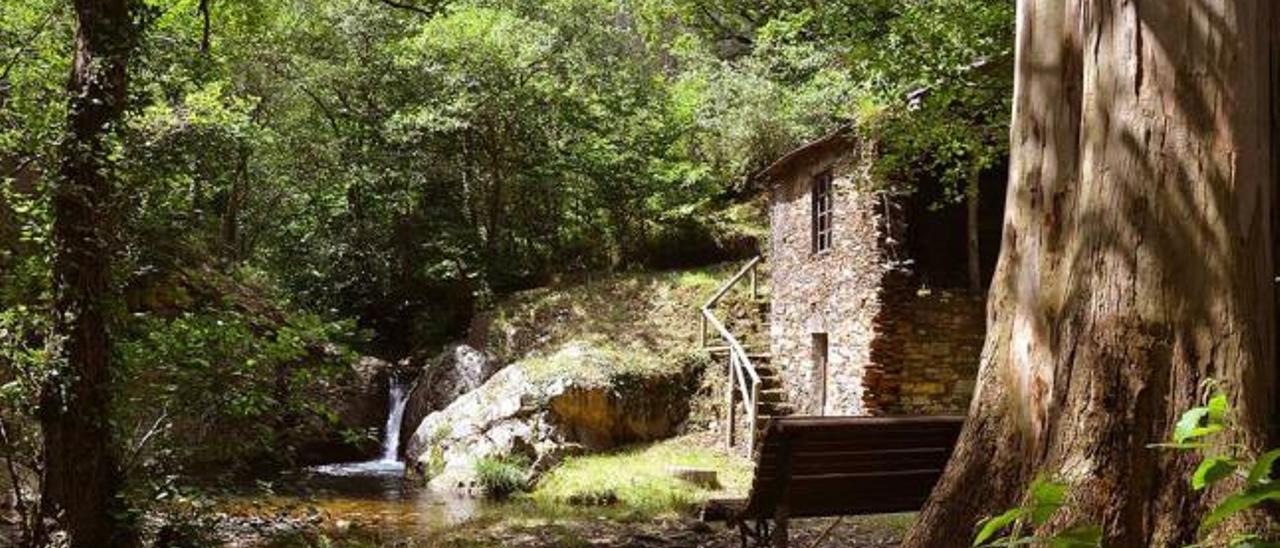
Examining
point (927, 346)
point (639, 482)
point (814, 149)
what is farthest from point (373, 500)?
point (814, 149)

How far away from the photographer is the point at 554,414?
46.9ft

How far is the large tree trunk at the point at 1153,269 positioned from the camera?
9.07 feet

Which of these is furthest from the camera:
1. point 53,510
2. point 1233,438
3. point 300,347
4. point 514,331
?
point 514,331

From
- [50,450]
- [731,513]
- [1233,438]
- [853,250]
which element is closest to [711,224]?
[853,250]

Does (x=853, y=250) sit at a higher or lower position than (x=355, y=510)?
higher

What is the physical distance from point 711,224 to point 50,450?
1709cm

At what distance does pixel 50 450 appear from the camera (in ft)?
18.9

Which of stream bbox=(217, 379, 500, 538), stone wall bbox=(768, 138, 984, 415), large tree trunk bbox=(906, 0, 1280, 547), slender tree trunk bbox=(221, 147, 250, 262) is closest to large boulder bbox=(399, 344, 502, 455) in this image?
stream bbox=(217, 379, 500, 538)

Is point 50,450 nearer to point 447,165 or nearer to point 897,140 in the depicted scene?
point 897,140

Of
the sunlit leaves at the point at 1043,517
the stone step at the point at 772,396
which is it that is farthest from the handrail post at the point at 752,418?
the sunlit leaves at the point at 1043,517

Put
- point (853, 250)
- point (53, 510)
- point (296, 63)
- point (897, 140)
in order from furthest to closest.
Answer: point (296, 63), point (853, 250), point (897, 140), point (53, 510)

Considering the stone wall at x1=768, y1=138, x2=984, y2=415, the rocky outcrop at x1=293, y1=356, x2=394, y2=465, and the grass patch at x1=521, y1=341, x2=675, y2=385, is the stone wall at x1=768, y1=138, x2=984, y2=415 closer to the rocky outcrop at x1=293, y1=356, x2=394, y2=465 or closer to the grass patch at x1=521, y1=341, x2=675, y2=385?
the grass patch at x1=521, y1=341, x2=675, y2=385

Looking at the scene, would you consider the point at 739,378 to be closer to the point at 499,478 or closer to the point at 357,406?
the point at 499,478

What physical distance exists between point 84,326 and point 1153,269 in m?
5.64
